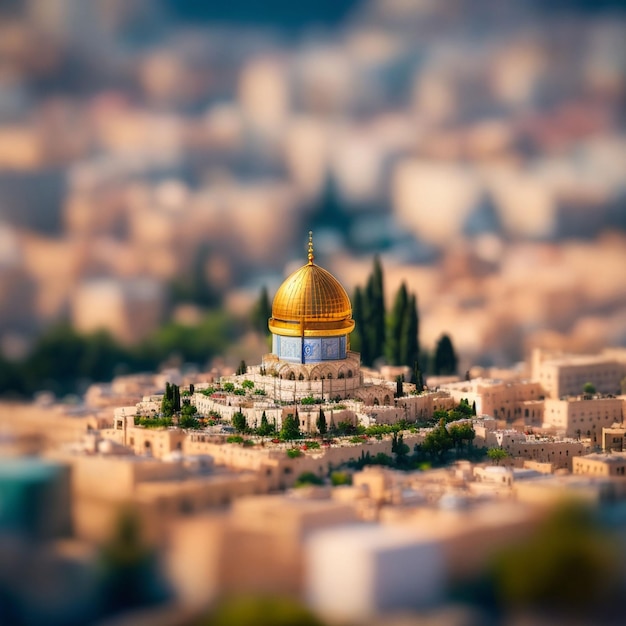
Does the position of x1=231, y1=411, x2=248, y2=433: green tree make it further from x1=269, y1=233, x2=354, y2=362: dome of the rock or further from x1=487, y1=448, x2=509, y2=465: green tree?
x1=487, y1=448, x2=509, y2=465: green tree

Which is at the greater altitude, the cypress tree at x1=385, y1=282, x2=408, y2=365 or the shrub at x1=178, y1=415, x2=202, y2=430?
the cypress tree at x1=385, y1=282, x2=408, y2=365

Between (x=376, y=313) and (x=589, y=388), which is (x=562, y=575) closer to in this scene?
(x=589, y=388)

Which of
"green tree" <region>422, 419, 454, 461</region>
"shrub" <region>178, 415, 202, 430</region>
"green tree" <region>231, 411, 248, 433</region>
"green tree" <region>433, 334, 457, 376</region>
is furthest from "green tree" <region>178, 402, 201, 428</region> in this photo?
"green tree" <region>433, 334, 457, 376</region>

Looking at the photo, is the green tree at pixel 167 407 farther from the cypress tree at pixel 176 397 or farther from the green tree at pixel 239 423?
the green tree at pixel 239 423

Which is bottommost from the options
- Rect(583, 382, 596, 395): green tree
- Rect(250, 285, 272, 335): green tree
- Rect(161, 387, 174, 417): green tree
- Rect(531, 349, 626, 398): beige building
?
Rect(161, 387, 174, 417): green tree

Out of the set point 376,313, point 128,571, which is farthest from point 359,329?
point 128,571

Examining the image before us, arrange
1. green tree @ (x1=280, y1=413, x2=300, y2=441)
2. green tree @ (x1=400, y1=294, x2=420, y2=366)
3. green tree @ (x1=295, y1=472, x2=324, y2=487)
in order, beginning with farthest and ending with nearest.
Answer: green tree @ (x1=400, y1=294, x2=420, y2=366)
green tree @ (x1=280, y1=413, x2=300, y2=441)
green tree @ (x1=295, y1=472, x2=324, y2=487)

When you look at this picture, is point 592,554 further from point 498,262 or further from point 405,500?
point 498,262
